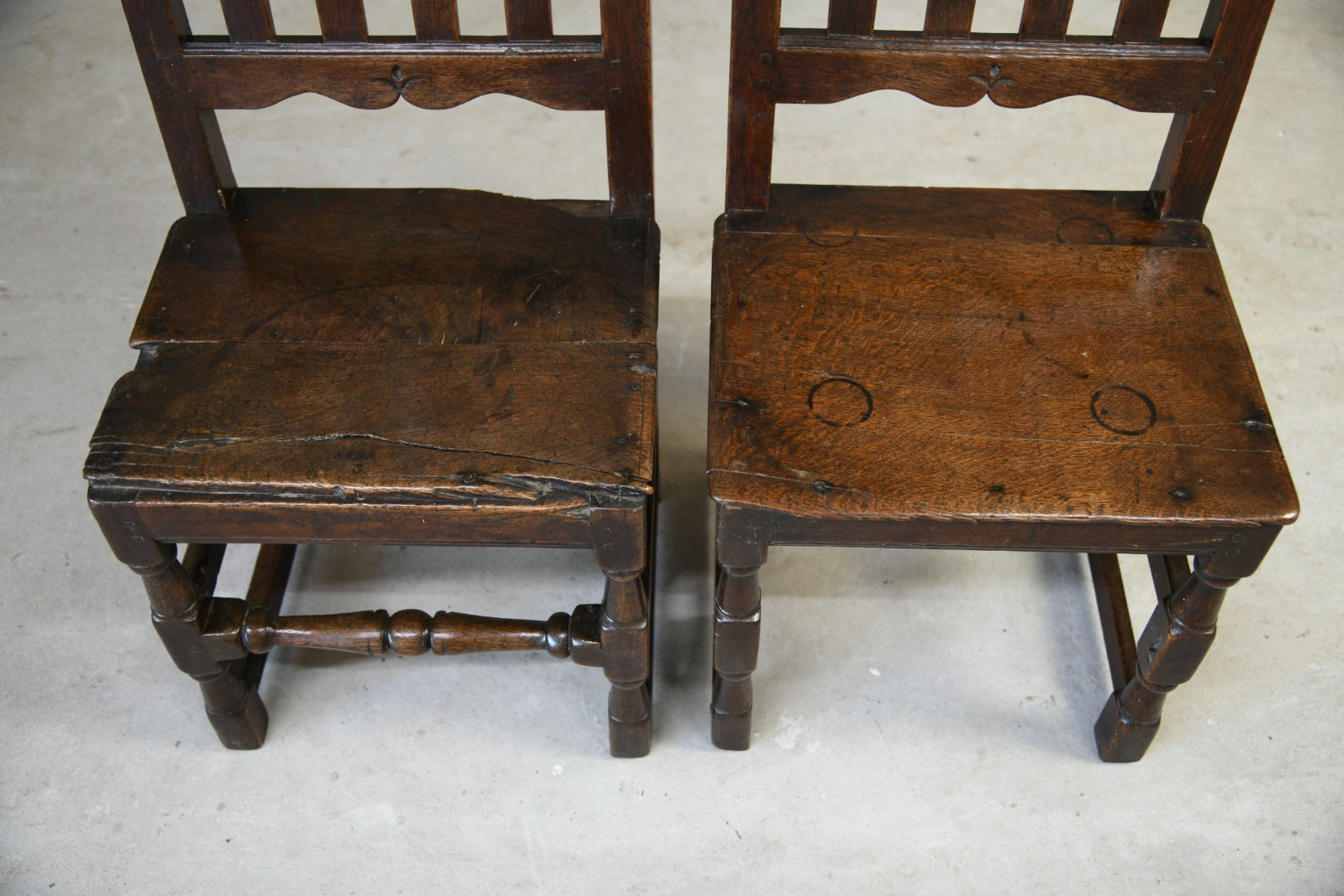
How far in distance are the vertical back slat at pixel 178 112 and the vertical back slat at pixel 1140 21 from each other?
107 cm

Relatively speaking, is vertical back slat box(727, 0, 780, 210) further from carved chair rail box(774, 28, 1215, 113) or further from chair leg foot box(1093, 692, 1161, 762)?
chair leg foot box(1093, 692, 1161, 762)

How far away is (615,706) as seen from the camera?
1698 millimetres

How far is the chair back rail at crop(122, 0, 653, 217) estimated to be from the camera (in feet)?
5.13

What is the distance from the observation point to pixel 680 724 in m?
1.83

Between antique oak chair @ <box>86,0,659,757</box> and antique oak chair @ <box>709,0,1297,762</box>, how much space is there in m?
0.12

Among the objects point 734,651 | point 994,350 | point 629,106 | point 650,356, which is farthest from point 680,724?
point 629,106

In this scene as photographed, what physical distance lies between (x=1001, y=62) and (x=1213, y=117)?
261 mm

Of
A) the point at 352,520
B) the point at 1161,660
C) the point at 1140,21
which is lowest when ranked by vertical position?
the point at 1161,660

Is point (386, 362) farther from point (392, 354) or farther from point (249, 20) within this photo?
point (249, 20)

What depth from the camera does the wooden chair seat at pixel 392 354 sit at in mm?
1434

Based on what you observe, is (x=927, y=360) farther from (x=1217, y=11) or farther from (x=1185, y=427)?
(x=1217, y=11)

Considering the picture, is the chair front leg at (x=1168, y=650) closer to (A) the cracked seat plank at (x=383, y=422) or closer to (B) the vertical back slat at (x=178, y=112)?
(A) the cracked seat plank at (x=383, y=422)

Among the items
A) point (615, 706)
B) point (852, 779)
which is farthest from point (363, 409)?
point (852, 779)

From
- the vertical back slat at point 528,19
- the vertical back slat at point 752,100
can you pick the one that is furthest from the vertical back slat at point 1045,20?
the vertical back slat at point 528,19
